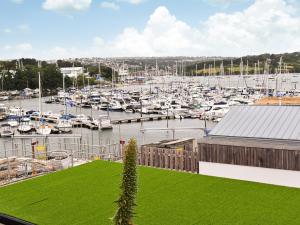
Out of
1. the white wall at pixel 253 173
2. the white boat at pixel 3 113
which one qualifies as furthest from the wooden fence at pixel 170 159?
the white boat at pixel 3 113

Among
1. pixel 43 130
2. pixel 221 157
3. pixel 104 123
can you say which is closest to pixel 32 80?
pixel 104 123

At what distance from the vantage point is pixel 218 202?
12836 millimetres

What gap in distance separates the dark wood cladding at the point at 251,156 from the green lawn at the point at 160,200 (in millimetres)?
698

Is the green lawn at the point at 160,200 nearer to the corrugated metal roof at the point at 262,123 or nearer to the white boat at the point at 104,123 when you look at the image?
the corrugated metal roof at the point at 262,123

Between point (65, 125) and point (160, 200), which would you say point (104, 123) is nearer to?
point (65, 125)

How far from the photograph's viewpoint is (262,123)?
15875 mm

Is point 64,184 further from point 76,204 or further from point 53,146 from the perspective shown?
point 53,146

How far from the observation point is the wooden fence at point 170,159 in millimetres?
16703

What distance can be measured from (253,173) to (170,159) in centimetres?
405

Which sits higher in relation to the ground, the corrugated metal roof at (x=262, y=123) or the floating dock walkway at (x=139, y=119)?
the corrugated metal roof at (x=262, y=123)

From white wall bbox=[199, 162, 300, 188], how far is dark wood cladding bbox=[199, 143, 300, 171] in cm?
15

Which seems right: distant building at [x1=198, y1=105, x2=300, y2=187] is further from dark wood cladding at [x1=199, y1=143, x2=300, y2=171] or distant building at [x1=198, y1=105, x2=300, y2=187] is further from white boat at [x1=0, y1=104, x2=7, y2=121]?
white boat at [x1=0, y1=104, x2=7, y2=121]

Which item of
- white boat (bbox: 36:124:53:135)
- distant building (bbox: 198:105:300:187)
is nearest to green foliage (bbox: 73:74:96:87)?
white boat (bbox: 36:124:53:135)

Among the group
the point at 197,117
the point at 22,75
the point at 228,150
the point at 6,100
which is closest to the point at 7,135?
the point at 197,117
